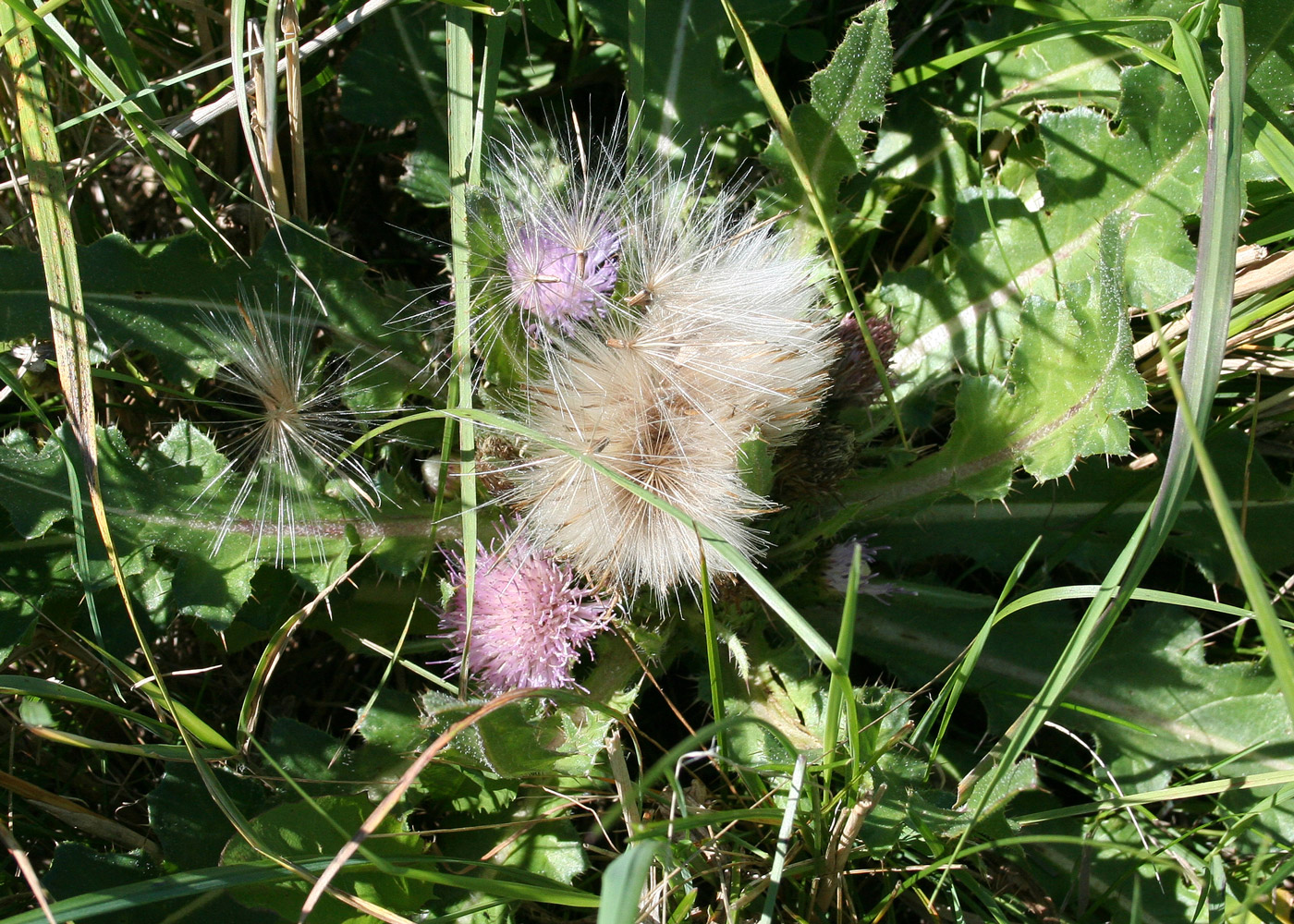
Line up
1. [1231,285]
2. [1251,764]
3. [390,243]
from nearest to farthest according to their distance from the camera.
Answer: [1231,285] < [1251,764] < [390,243]

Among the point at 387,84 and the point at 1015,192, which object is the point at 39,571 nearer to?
the point at 387,84

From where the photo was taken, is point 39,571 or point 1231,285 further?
point 39,571

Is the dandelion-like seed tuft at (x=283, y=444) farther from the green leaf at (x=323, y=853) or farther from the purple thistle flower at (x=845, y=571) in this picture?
the purple thistle flower at (x=845, y=571)

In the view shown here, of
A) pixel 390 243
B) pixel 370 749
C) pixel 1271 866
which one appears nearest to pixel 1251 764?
pixel 1271 866

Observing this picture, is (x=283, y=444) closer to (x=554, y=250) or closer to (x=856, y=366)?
(x=554, y=250)

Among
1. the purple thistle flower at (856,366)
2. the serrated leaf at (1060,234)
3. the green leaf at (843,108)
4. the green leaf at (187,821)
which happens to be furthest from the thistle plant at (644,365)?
the green leaf at (187,821)

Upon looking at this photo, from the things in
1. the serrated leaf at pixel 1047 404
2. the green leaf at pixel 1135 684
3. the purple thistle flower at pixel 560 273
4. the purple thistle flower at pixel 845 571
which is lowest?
the green leaf at pixel 1135 684

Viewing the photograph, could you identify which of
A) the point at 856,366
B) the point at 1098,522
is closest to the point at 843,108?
the point at 856,366
